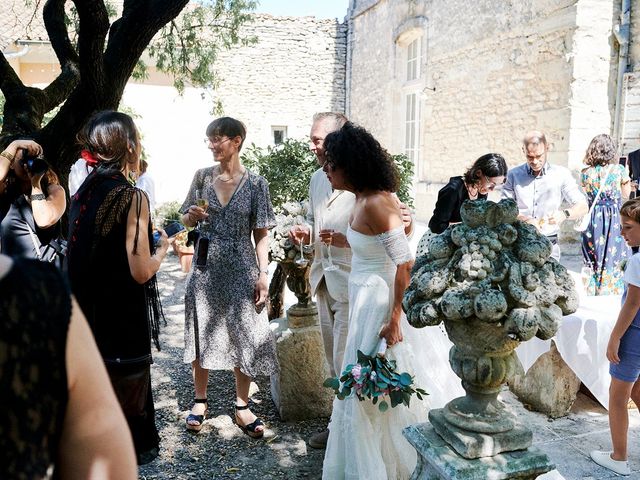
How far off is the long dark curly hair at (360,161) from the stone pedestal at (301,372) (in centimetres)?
152

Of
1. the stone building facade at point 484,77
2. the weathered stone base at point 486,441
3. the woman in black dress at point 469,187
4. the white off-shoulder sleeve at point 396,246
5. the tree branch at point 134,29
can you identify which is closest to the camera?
the weathered stone base at point 486,441

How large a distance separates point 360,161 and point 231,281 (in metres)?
1.35

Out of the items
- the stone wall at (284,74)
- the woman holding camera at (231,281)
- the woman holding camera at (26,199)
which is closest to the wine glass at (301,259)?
the woman holding camera at (231,281)

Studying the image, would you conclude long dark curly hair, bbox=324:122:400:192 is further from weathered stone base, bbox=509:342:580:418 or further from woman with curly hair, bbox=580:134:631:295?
woman with curly hair, bbox=580:134:631:295

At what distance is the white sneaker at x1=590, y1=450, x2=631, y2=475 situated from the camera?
10.2 ft

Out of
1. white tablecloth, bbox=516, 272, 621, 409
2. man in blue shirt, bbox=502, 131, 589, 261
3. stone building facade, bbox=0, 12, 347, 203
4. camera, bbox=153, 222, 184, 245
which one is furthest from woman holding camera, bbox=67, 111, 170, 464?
stone building facade, bbox=0, 12, 347, 203

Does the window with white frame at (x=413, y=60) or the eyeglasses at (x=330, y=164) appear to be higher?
the window with white frame at (x=413, y=60)

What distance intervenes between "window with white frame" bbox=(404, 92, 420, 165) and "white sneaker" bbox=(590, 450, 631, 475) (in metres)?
11.3

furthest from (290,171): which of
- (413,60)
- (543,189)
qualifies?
(413,60)

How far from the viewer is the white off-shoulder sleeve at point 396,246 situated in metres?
2.65

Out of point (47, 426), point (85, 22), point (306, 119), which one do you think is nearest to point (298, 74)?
point (306, 119)

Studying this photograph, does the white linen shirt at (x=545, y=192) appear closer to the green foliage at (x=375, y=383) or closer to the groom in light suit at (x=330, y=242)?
the groom in light suit at (x=330, y=242)

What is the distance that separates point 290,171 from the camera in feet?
17.4

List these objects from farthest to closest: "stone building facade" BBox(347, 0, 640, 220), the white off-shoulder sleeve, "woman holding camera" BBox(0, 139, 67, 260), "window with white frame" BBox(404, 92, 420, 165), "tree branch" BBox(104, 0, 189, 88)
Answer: "window with white frame" BBox(404, 92, 420, 165) < "stone building facade" BBox(347, 0, 640, 220) < "tree branch" BBox(104, 0, 189, 88) < "woman holding camera" BBox(0, 139, 67, 260) < the white off-shoulder sleeve
